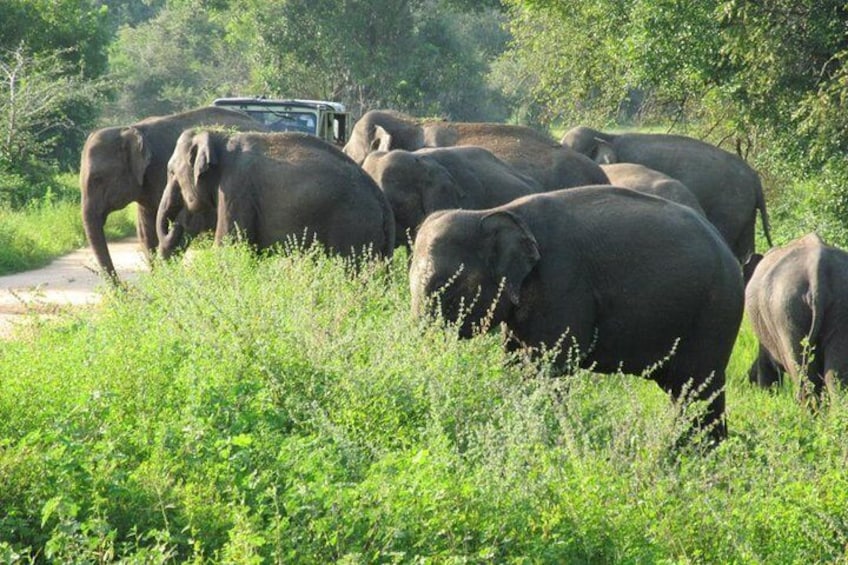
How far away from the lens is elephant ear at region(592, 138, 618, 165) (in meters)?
18.2

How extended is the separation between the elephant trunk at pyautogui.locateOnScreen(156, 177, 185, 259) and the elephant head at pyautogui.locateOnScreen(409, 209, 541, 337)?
5337 mm

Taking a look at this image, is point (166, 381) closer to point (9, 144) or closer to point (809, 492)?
point (809, 492)

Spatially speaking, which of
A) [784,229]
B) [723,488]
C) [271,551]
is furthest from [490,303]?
[784,229]

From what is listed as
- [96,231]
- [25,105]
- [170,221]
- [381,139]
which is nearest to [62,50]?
[25,105]

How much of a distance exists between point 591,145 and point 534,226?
9604 mm

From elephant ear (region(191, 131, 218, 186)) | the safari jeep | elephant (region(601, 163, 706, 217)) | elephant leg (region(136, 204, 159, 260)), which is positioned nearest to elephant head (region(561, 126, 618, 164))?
elephant (region(601, 163, 706, 217))

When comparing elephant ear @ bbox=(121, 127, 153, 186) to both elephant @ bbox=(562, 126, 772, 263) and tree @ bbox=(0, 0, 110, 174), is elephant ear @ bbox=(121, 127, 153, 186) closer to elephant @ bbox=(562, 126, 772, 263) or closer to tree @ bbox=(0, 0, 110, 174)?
elephant @ bbox=(562, 126, 772, 263)

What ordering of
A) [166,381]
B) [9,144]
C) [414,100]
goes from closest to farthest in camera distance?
[166,381], [9,144], [414,100]

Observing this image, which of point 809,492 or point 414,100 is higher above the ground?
point 809,492

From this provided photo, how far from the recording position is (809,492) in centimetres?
692

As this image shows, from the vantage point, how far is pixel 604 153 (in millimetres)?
18328

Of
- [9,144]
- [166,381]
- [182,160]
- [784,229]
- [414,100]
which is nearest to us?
[166,381]

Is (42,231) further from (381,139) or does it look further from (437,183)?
(437,183)

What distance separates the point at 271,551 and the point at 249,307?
10.4ft
